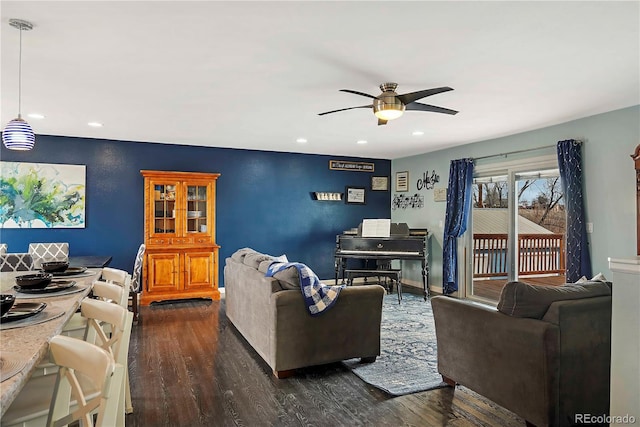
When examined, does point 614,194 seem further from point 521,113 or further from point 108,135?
point 108,135

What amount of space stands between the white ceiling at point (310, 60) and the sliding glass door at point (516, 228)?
0.97 m

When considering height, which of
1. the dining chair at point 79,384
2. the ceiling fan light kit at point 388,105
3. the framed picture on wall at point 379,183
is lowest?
the dining chair at point 79,384

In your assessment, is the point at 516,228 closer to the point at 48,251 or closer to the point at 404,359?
the point at 404,359

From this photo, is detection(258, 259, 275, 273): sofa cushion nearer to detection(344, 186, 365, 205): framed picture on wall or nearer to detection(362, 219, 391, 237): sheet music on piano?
detection(362, 219, 391, 237): sheet music on piano

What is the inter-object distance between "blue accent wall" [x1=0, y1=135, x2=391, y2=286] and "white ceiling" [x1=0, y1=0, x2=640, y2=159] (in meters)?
1.18

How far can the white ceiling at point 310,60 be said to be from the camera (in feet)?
7.55

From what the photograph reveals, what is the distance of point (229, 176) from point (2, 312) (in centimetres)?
538

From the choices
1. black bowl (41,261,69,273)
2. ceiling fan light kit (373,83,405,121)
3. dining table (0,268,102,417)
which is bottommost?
dining table (0,268,102,417)

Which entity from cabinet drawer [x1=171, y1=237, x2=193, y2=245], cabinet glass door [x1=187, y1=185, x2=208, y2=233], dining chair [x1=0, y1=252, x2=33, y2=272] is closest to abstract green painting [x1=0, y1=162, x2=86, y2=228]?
cabinet drawer [x1=171, y1=237, x2=193, y2=245]

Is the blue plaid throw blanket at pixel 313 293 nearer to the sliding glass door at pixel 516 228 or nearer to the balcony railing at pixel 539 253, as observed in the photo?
the sliding glass door at pixel 516 228

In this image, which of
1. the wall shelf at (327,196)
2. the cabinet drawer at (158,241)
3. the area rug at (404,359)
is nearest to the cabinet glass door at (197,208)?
the cabinet drawer at (158,241)

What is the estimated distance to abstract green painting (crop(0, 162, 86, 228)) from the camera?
564cm

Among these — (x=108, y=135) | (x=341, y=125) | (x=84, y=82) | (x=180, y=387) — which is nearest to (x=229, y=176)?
(x=108, y=135)

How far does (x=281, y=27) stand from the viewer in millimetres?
A: 2467
